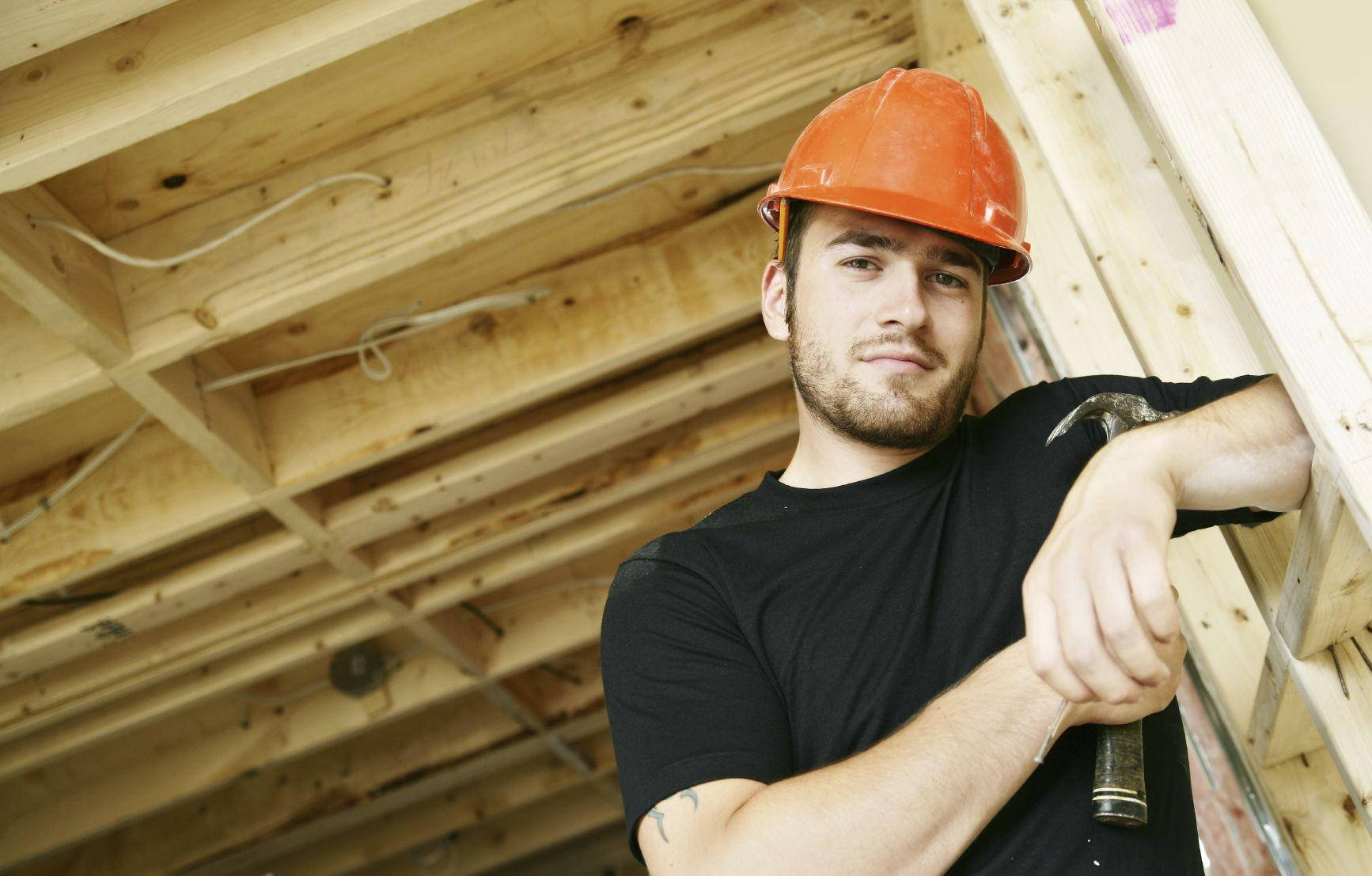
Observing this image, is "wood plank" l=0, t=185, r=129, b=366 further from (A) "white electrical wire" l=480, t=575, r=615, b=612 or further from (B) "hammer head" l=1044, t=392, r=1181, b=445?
(A) "white electrical wire" l=480, t=575, r=615, b=612

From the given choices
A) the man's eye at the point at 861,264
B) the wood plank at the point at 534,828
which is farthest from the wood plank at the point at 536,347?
the wood plank at the point at 534,828

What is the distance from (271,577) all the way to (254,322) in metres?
1.17

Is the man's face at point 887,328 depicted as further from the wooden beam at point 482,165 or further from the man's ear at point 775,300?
the wooden beam at point 482,165

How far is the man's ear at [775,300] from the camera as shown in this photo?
1763mm

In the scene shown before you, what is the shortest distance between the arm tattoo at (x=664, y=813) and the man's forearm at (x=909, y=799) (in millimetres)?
51

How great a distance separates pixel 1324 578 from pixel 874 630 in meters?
0.46

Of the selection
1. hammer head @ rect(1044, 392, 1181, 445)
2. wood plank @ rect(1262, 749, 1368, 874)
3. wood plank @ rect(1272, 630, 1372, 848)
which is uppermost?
hammer head @ rect(1044, 392, 1181, 445)

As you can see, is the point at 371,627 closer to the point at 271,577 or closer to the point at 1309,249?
the point at 271,577

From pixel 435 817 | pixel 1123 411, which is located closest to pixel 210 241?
pixel 1123 411

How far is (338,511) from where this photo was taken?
315cm

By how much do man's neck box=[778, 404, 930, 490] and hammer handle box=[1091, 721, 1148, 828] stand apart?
0.46 meters

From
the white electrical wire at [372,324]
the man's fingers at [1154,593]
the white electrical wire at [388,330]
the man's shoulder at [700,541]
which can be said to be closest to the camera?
the man's fingers at [1154,593]

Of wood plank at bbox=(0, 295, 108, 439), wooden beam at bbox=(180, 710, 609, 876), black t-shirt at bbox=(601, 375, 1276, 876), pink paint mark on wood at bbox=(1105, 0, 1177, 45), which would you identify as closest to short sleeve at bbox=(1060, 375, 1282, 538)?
black t-shirt at bbox=(601, 375, 1276, 876)

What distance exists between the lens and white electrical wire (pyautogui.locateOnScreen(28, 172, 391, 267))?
2.19 m
